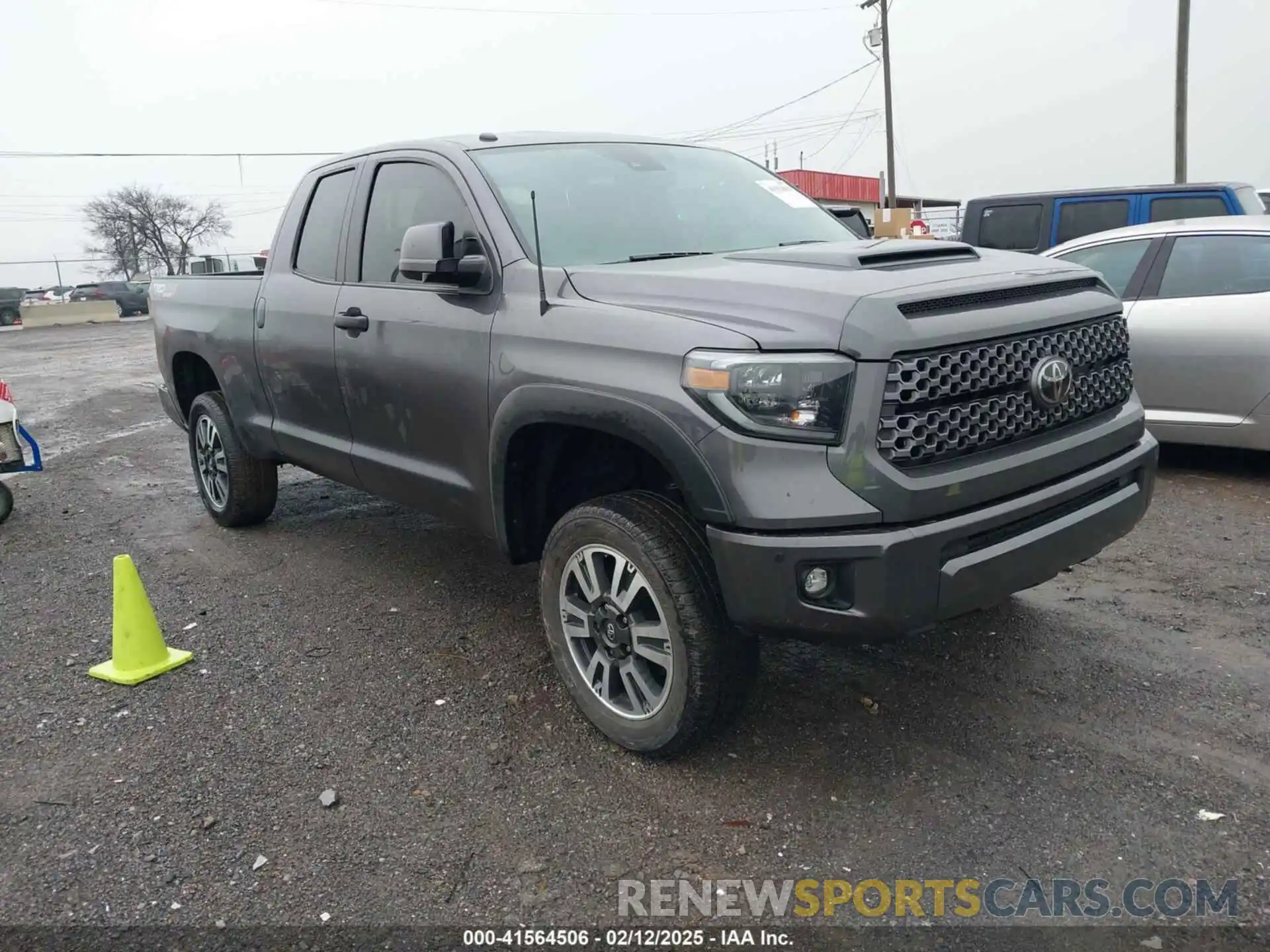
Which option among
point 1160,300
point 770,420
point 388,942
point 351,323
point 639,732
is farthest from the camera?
point 1160,300

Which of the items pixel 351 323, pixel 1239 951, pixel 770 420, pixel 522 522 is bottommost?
pixel 1239 951

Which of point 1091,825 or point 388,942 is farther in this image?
point 1091,825

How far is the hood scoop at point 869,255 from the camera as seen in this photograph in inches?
119

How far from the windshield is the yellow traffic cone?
6.94 feet

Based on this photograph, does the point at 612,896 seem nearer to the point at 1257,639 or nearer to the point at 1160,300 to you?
the point at 1257,639

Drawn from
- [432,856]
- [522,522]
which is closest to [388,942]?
[432,856]

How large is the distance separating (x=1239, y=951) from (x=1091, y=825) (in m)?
0.50

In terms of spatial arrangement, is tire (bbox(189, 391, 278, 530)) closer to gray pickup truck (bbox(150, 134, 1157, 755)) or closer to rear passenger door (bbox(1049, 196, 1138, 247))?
gray pickup truck (bbox(150, 134, 1157, 755))

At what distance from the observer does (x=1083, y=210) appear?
33.3ft

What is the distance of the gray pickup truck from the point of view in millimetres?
2580

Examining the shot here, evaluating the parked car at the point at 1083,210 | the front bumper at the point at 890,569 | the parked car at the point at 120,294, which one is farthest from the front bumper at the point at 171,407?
the parked car at the point at 120,294

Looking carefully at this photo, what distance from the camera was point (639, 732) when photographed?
310 centimetres

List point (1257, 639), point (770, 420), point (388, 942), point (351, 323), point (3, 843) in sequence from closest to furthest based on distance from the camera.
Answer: point (388, 942), point (770, 420), point (3, 843), point (1257, 639), point (351, 323)

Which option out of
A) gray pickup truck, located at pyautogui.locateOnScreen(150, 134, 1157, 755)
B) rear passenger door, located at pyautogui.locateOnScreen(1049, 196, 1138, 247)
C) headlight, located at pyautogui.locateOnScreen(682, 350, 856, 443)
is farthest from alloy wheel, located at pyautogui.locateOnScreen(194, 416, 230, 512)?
rear passenger door, located at pyautogui.locateOnScreen(1049, 196, 1138, 247)
